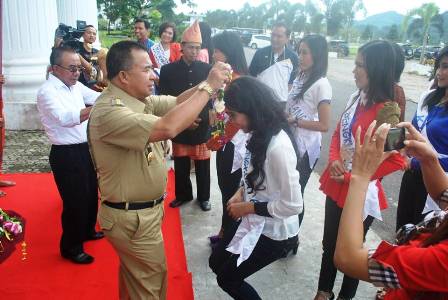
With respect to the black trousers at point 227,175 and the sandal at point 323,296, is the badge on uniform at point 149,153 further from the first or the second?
the sandal at point 323,296

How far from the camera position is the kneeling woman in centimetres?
209

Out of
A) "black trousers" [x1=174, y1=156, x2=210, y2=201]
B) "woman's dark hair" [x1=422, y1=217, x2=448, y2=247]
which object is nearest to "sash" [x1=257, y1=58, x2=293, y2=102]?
"black trousers" [x1=174, y1=156, x2=210, y2=201]

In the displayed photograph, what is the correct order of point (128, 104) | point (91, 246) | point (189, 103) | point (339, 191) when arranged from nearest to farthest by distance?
point (189, 103)
point (128, 104)
point (339, 191)
point (91, 246)

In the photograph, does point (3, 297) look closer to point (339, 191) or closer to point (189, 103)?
point (189, 103)

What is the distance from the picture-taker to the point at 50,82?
293 centimetres

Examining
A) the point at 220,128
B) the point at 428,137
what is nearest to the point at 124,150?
the point at 220,128

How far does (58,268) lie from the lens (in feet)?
10.2

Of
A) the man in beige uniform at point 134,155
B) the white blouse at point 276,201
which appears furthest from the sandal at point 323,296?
the man in beige uniform at point 134,155

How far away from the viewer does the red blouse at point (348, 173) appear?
2.29 m

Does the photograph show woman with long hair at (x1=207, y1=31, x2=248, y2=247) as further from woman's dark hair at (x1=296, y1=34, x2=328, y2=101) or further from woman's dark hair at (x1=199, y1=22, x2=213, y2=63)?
woman's dark hair at (x1=199, y1=22, x2=213, y2=63)

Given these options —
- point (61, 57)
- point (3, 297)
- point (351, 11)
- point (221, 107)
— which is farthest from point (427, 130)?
point (351, 11)

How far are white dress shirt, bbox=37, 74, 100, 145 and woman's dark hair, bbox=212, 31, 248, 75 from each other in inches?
54.5

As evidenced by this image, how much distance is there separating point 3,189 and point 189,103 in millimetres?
3702

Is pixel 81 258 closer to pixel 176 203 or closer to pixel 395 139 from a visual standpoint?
pixel 176 203
